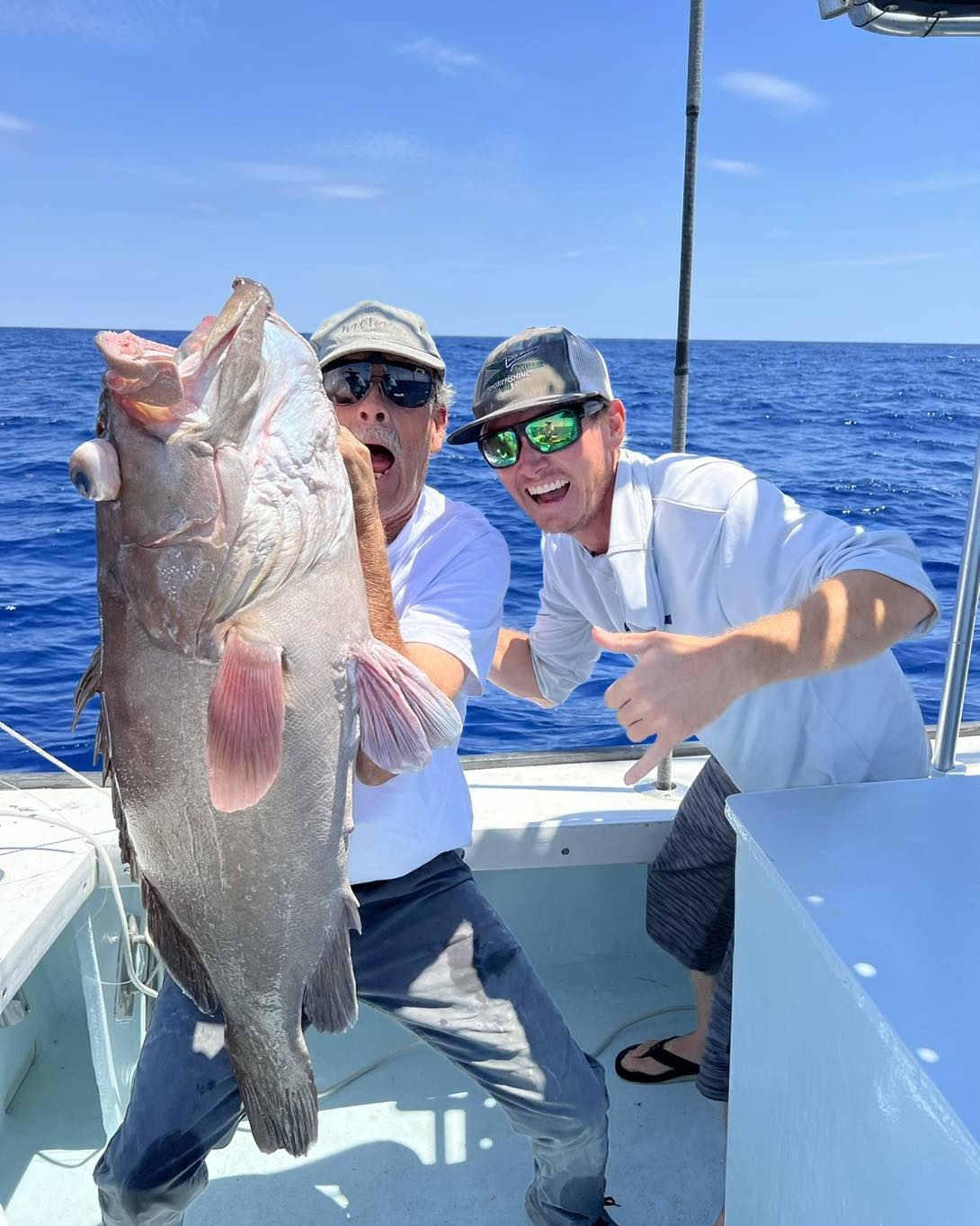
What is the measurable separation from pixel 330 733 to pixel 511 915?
1.94 metres

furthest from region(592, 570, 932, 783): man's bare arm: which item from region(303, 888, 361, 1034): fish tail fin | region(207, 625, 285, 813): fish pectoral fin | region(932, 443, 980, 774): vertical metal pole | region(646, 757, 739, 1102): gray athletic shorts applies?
region(646, 757, 739, 1102): gray athletic shorts

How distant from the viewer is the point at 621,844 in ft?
10.0

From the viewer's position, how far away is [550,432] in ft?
8.09

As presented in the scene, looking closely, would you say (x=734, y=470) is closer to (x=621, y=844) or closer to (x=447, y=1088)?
(x=621, y=844)

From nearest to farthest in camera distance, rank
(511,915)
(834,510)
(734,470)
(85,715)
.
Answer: (734,470) < (511,915) < (85,715) < (834,510)

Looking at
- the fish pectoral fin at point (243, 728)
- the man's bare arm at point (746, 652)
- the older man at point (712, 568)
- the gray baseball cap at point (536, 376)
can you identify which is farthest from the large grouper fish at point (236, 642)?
the gray baseball cap at point (536, 376)

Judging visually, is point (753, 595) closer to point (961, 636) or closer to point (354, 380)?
point (961, 636)

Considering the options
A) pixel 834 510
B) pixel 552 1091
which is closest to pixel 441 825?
pixel 552 1091

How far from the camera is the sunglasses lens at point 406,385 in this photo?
2158 mm

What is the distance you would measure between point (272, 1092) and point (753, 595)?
1500 millimetres

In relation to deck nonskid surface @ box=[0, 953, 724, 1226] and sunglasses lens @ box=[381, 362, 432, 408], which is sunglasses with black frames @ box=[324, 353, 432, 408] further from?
deck nonskid surface @ box=[0, 953, 724, 1226]

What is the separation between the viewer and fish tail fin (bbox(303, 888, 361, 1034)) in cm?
185

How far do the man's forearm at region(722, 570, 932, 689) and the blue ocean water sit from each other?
7.33 feet

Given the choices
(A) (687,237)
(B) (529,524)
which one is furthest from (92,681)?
(B) (529,524)
